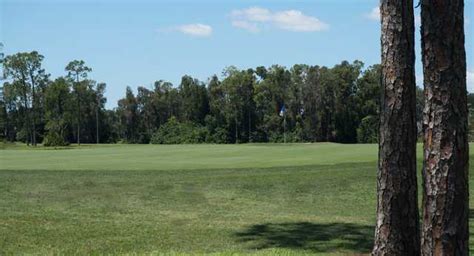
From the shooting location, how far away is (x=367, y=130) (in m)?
75.5

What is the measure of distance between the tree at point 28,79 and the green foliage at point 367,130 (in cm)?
4174

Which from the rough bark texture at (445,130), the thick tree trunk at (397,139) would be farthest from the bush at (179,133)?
the rough bark texture at (445,130)

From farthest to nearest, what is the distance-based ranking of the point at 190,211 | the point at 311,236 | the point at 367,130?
the point at 367,130 → the point at 190,211 → the point at 311,236

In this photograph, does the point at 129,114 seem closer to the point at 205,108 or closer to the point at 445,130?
the point at 205,108

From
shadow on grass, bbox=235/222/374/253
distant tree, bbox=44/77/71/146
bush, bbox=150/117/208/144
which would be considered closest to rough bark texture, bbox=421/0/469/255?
shadow on grass, bbox=235/222/374/253

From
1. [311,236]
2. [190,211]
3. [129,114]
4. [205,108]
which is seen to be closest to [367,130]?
[205,108]

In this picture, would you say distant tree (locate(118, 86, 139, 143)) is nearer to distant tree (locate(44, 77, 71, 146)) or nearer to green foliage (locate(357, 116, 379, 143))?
distant tree (locate(44, 77, 71, 146))

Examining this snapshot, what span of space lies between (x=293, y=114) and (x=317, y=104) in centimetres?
382

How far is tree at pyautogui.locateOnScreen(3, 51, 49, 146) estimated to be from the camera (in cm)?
7844

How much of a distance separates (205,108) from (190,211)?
77.0 metres

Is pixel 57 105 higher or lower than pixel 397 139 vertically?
higher

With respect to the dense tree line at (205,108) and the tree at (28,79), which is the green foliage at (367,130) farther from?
the tree at (28,79)

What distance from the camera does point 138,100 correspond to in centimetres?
9475

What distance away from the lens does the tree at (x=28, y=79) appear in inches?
3088
